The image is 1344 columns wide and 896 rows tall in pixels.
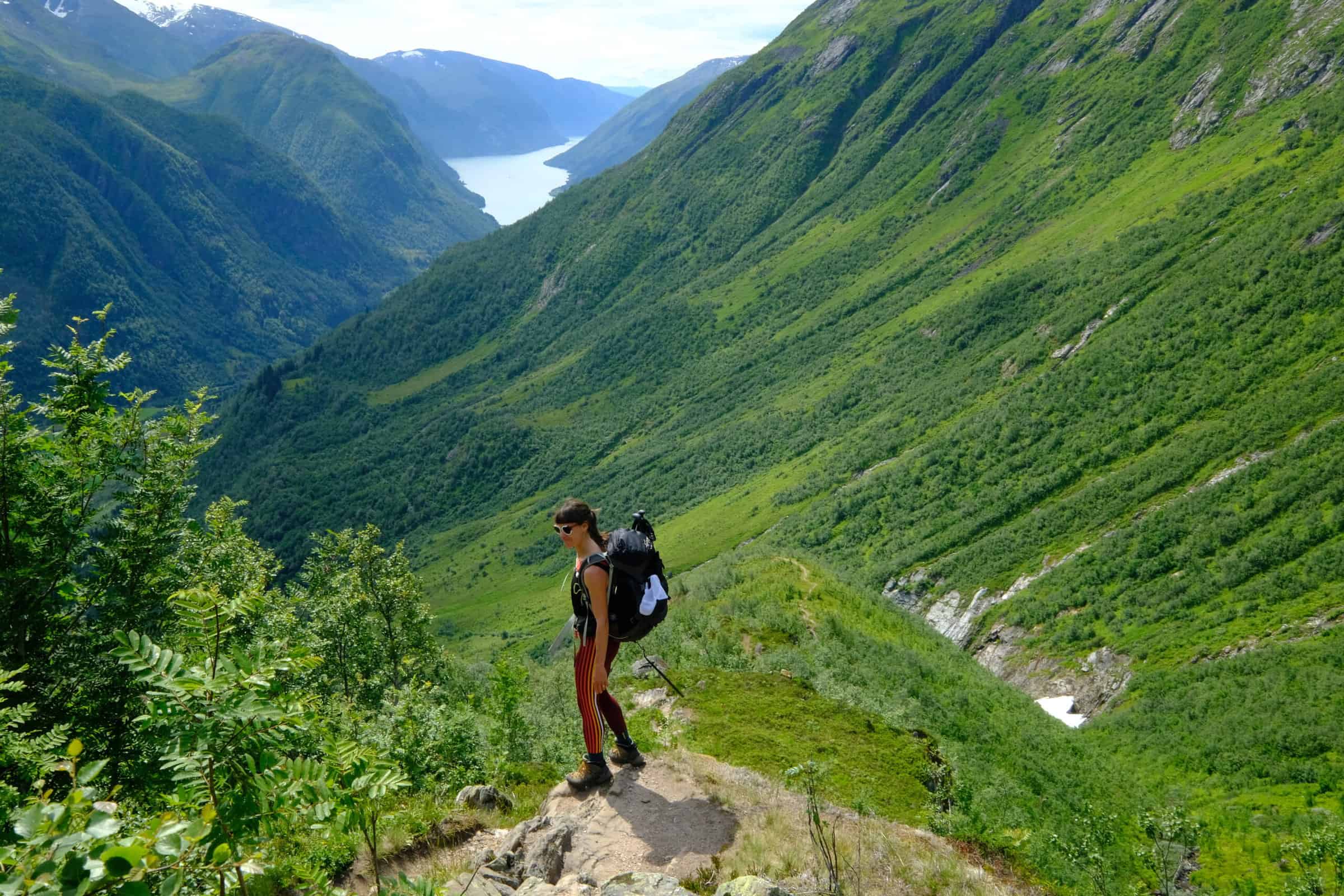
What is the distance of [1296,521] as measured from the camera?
56.4 meters

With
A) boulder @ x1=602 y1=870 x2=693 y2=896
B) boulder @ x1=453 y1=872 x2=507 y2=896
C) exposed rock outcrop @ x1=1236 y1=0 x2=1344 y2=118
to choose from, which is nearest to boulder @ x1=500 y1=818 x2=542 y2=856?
boulder @ x1=453 y1=872 x2=507 y2=896

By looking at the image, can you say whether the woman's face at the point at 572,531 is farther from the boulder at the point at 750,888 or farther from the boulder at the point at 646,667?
the boulder at the point at 646,667

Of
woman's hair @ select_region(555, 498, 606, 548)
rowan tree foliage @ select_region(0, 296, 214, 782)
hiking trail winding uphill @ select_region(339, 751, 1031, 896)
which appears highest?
rowan tree foliage @ select_region(0, 296, 214, 782)

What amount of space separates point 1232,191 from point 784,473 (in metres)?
83.3

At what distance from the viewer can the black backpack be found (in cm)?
885

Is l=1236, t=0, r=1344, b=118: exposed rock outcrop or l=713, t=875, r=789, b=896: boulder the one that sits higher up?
l=1236, t=0, r=1344, b=118: exposed rock outcrop

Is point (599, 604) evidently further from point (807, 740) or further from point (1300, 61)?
point (1300, 61)

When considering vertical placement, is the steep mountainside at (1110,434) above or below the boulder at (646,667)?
below

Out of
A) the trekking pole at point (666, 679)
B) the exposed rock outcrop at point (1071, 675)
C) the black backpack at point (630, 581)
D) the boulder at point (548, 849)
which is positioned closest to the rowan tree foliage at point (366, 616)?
the trekking pole at point (666, 679)

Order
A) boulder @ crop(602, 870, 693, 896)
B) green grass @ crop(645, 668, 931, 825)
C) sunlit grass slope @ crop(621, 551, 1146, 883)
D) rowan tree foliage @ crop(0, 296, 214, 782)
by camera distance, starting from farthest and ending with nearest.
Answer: sunlit grass slope @ crop(621, 551, 1146, 883)
green grass @ crop(645, 668, 931, 825)
rowan tree foliage @ crop(0, 296, 214, 782)
boulder @ crop(602, 870, 693, 896)

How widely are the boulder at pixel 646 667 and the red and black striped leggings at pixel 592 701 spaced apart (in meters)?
6.72

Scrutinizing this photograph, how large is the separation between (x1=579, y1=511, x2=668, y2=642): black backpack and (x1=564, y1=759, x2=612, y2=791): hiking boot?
6.28ft

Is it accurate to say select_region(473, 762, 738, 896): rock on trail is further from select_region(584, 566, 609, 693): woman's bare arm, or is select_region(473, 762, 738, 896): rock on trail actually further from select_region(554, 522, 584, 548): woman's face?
select_region(554, 522, 584, 548): woman's face

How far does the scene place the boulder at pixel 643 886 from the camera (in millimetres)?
7441
